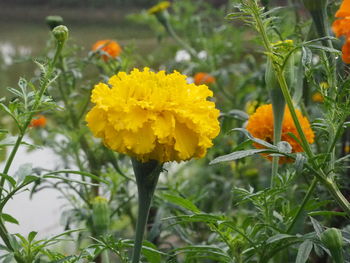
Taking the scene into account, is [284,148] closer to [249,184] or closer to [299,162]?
[299,162]

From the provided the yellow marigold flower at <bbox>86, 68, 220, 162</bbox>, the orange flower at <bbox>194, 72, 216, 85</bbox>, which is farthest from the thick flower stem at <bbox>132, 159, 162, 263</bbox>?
the orange flower at <bbox>194, 72, 216, 85</bbox>

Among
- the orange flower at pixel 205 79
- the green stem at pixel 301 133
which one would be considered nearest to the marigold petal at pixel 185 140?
the green stem at pixel 301 133

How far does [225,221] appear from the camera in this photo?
0.60 m

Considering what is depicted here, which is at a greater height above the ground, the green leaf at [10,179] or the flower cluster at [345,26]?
the flower cluster at [345,26]

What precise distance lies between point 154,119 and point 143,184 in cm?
7

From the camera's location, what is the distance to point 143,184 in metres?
0.56

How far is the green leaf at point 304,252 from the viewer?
22.3 inches

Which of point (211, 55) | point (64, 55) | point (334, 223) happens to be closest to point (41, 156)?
point (211, 55)

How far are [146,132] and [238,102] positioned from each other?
1.14 meters

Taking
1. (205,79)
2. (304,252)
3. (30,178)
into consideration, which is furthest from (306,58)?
(205,79)

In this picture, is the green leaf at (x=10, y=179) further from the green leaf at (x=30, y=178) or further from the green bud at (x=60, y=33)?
the green bud at (x=60, y=33)

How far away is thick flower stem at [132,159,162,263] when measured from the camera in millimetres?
556

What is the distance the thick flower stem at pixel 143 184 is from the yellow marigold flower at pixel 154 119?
0.07 ft

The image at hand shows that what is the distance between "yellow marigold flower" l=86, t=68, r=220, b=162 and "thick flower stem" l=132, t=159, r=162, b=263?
2cm
